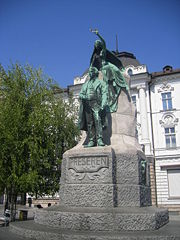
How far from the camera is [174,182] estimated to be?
78.3ft

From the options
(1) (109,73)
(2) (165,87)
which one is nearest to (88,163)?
(1) (109,73)

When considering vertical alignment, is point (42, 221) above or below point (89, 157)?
below

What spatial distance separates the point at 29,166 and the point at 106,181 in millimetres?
8963

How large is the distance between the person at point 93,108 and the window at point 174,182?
19.9 metres

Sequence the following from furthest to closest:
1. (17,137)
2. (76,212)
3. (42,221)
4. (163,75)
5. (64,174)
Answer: (163,75)
(17,137)
(64,174)
(42,221)
(76,212)

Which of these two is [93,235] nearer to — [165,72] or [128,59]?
[165,72]

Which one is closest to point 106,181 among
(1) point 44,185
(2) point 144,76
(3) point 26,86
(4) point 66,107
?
(1) point 44,185

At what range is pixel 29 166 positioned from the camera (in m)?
13.6

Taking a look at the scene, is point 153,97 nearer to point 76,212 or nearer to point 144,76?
point 144,76

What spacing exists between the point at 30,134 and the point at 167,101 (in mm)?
17364

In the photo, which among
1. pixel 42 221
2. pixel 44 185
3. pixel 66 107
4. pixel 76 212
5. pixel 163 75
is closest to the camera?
pixel 76 212

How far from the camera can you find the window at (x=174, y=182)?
23.6 metres

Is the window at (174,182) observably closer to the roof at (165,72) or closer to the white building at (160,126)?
the white building at (160,126)

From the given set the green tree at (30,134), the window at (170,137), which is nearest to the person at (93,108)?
the green tree at (30,134)
